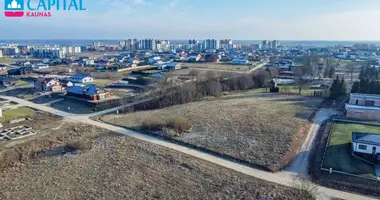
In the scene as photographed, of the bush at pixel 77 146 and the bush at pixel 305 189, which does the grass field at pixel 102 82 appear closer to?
the bush at pixel 77 146

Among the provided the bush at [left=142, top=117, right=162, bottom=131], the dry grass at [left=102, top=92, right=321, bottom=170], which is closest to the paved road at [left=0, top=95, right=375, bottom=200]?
the dry grass at [left=102, top=92, right=321, bottom=170]

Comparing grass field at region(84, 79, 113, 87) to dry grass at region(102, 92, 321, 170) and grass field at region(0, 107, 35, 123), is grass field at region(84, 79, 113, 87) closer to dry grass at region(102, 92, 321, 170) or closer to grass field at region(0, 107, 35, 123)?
grass field at region(0, 107, 35, 123)

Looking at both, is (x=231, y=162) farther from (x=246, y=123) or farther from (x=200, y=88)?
(x=200, y=88)

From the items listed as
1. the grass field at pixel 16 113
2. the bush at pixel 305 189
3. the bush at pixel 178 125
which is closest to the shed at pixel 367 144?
the bush at pixel 305 189

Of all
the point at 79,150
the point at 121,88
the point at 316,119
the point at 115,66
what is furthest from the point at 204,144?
the point at 115,66

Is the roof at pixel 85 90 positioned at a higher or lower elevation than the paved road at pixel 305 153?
higher

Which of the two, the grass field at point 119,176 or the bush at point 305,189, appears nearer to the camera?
the bush at point 305,189

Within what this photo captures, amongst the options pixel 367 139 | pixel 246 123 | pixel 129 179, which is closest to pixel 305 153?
pixel 367 139
